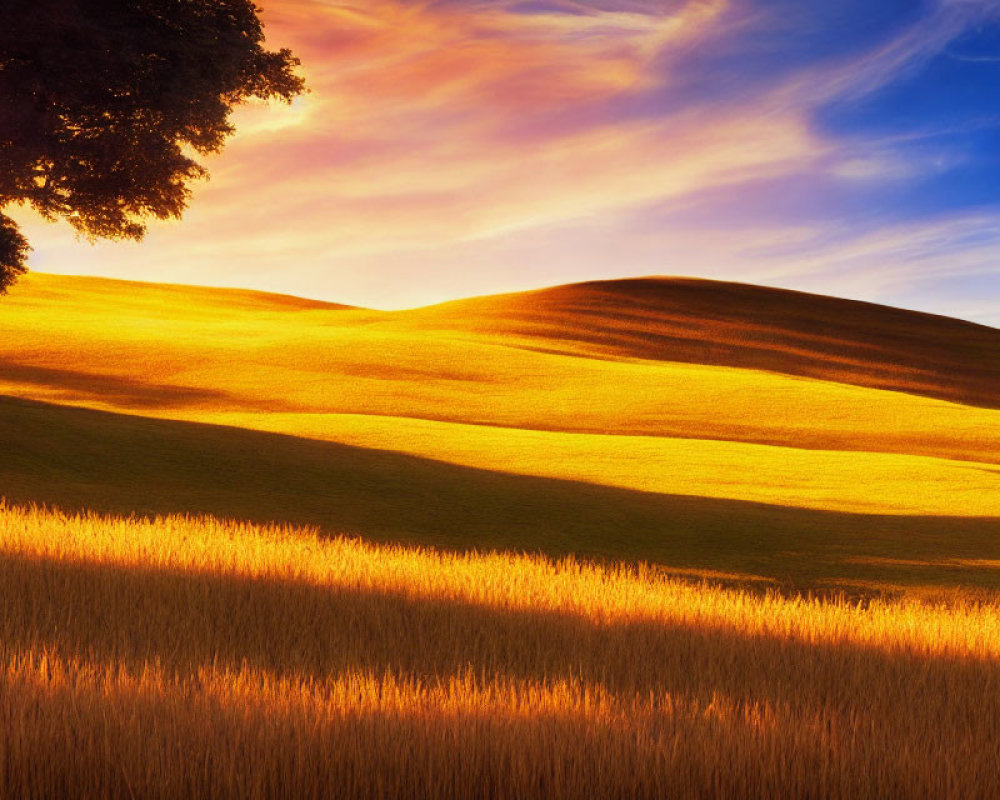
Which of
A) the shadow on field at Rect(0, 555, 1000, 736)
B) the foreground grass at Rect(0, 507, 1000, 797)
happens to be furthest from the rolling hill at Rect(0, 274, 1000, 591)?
the shadow on field at Rect(0, 555, 1000, 736)

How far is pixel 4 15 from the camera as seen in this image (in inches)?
869

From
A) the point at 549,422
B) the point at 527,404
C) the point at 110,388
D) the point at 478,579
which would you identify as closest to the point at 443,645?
the point at 478,579

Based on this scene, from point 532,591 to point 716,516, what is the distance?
12917 millimetres

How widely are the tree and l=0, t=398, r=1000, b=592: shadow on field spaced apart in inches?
212

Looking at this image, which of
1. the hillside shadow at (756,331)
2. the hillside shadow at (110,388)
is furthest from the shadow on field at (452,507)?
the hillside shadow at (756,331)

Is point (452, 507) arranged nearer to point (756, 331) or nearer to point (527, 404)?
point (527, 404)

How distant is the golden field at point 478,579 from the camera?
483 cm

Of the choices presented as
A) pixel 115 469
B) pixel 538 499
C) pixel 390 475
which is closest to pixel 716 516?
pixel 538 499

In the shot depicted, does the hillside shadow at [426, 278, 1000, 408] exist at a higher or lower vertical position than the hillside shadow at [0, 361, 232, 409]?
higher

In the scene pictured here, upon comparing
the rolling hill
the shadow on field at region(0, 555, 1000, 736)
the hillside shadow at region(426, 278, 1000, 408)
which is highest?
the hillside shadow at region(426, 278, 1000, 408)

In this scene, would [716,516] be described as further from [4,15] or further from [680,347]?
[680,347]

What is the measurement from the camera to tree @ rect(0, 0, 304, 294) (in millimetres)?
22516

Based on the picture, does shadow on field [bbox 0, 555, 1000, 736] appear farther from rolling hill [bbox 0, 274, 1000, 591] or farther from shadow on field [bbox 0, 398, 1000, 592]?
rolling hill [bbox 0, 274, 1000, 591]

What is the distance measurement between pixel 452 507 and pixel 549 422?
71.7ft
